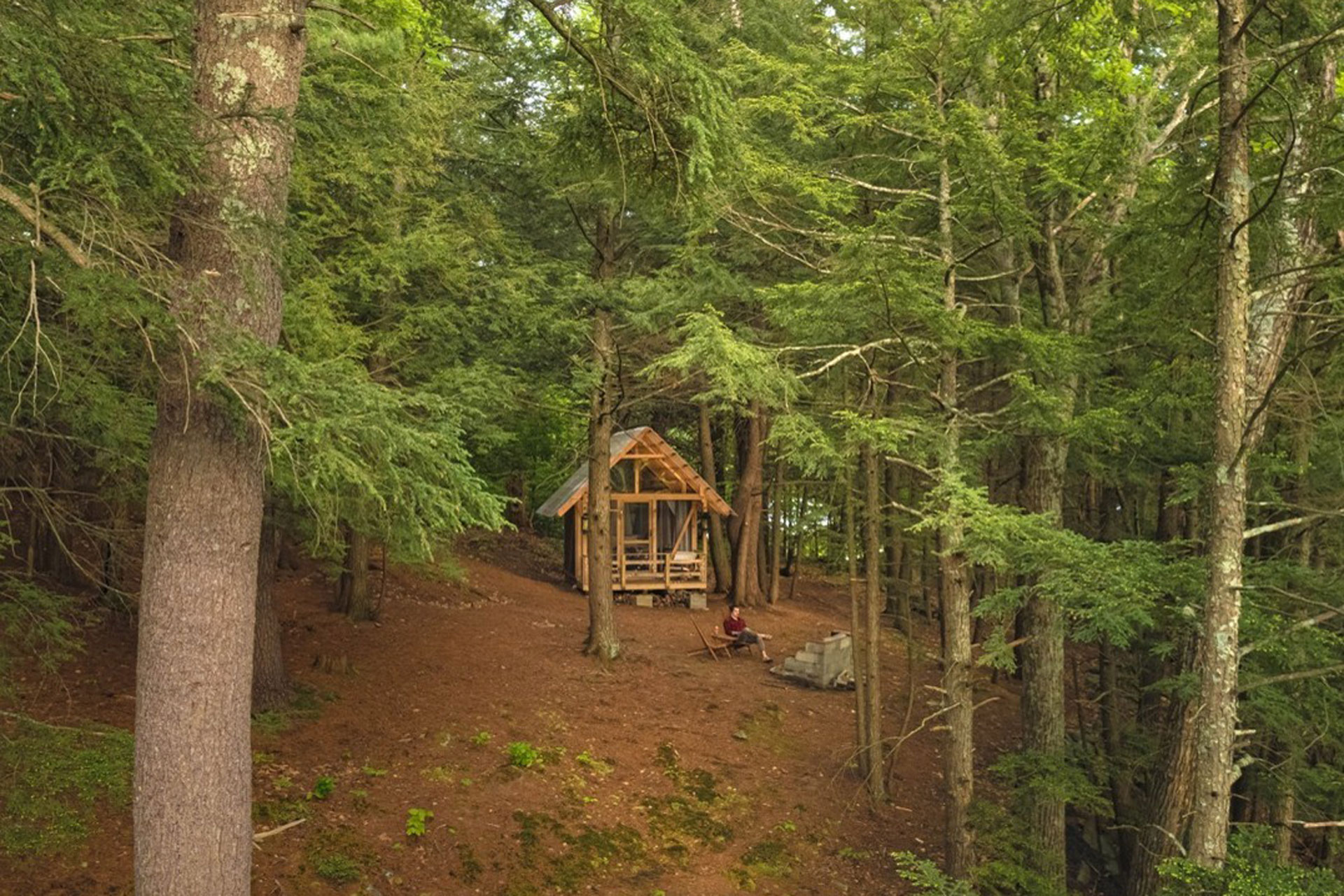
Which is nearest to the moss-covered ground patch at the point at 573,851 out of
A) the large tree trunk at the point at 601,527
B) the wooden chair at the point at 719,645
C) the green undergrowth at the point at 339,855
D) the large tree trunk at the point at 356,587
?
the green undergrowth at the point at 339,855

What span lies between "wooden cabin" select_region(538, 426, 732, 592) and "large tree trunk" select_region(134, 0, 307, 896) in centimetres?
1665

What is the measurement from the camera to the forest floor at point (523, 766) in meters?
8.71

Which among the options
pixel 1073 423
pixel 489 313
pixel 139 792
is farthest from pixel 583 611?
pixel 139 792

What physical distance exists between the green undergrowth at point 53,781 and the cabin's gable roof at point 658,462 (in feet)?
46.5

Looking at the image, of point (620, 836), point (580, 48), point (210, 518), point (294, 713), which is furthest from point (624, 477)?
point (210, 518)

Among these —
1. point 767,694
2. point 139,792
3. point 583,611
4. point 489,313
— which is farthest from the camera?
point 583,611

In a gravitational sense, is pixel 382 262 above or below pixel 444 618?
above

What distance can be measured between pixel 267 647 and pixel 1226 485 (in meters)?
9.35

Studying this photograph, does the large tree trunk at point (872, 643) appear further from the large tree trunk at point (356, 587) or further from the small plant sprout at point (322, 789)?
the large tree trunk at point (356, 587)

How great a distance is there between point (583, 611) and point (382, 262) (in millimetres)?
10219

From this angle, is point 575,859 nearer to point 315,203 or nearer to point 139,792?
point 139,792

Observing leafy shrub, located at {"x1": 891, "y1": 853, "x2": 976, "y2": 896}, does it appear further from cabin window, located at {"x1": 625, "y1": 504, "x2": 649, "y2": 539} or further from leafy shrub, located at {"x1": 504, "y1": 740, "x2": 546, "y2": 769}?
cabin window, located at {"x1": 625, "y1": 504, "x2": 649, "y2": 539}

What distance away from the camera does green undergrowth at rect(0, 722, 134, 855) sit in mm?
6590

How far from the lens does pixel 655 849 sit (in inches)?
409
